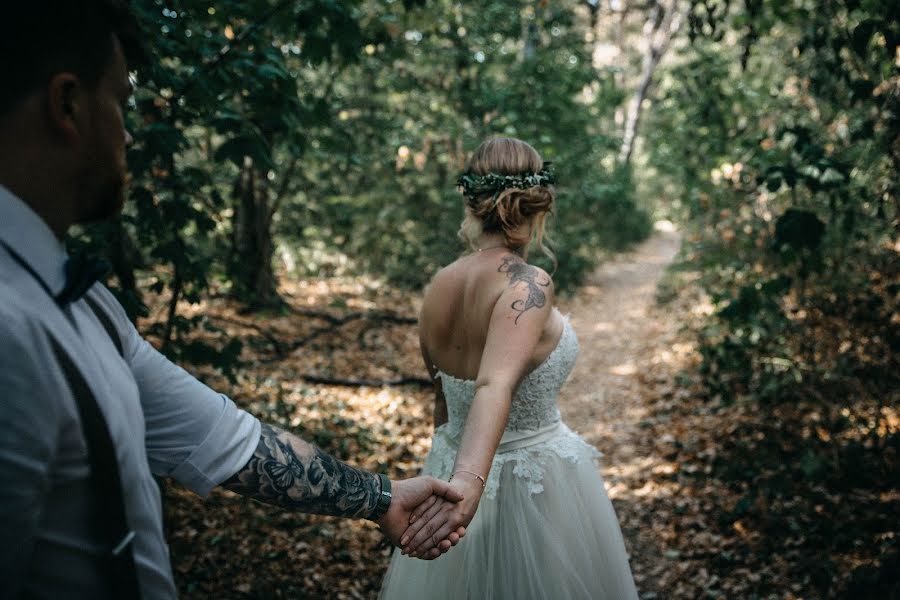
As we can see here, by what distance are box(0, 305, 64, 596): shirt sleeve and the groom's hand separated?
50.2 inches

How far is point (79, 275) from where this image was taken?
119 cm

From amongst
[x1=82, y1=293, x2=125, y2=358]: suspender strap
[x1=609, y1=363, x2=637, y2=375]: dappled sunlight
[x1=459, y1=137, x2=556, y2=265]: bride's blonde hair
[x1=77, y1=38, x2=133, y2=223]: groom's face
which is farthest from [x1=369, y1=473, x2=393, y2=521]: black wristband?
[x1=609, y1=363, x2=637, y2=375]: dappled sunlight

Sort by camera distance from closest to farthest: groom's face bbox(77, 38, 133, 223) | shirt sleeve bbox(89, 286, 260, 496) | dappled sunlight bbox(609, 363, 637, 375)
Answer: groom's face bbox(77, 38, 133, 223) → shirt sleeve bbox(89, 286, 260, 496) → dappled sunlight bbox(609, 363, 637, 375)

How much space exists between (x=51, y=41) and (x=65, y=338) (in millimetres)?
568

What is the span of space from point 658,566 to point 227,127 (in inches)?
168

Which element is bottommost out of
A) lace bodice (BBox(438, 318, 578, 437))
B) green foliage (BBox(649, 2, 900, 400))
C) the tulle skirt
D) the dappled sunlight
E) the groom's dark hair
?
the tulle skirt

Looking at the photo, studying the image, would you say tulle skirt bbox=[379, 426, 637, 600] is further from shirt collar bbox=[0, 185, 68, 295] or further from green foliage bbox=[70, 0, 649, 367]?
green foliage bbox=[70, 0, 649, 367]

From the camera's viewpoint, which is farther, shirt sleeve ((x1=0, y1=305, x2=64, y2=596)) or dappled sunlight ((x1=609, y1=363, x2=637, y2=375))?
dappled sunlight ((x1=609, y1=363, x2=637, y2=375))

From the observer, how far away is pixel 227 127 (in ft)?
11.1

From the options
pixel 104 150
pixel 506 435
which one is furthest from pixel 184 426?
pixel 506 435

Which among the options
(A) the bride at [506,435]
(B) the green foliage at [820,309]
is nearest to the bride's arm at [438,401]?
(A) the bride at [506,435]

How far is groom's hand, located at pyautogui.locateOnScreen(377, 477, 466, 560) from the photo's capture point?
2186 mm

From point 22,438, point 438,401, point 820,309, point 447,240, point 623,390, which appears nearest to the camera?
point 22,438

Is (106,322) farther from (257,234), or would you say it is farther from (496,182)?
(257,234)
